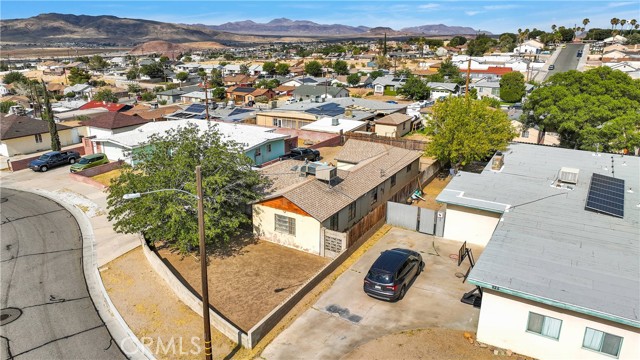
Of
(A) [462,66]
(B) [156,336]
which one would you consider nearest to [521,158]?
(B) [156,336]

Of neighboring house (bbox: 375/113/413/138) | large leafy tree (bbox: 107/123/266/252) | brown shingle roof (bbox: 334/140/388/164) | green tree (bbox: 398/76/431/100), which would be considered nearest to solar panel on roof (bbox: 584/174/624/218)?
brown shingle roof (bbox: 334/140/388/164)

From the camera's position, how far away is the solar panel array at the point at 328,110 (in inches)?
2362

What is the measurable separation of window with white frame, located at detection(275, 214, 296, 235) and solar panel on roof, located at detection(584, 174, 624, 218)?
15.8 metres

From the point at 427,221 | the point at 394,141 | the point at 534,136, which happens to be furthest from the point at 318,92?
the point at 427,221

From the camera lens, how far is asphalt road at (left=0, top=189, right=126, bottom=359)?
1688 centimetres

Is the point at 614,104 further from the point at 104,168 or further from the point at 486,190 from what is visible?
the point at 104,168

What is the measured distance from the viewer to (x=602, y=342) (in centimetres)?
1471

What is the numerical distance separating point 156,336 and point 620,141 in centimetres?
3798

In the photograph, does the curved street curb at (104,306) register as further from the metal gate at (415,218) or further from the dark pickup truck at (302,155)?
the dark pickup truck at (302,155)

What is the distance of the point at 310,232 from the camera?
2402 centimetres

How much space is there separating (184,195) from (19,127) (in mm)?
38704

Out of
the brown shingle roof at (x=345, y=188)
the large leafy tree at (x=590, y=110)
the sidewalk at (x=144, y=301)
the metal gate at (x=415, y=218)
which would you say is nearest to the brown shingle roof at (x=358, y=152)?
the brown shingle roof at (x=345, y=188)

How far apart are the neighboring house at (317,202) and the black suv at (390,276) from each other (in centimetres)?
380

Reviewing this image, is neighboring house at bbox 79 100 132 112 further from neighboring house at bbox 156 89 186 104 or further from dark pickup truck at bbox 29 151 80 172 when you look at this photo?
dark pickup truck at bbox 29 151 80 172
